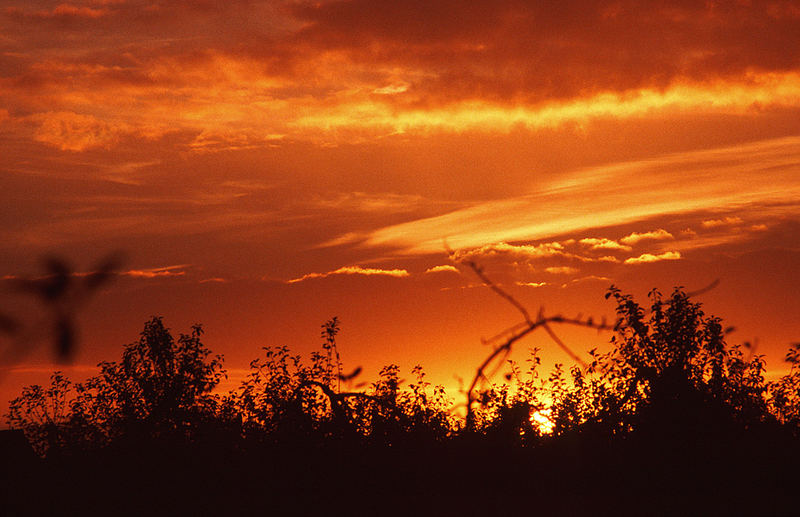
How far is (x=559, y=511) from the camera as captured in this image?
872cm

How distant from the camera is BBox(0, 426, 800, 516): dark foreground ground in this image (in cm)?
756

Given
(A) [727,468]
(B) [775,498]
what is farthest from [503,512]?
(A) [727,468]

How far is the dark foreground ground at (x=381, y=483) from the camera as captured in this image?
756 centimetres

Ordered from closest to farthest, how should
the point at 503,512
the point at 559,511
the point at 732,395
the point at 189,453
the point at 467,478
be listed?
the point at 467,478 → the point at 503,512 → the point at 559,511 → the point at 189,453 → the point at 732,395

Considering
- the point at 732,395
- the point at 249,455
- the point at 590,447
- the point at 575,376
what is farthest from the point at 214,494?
the point at 575,376

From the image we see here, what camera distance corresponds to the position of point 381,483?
25.1ft

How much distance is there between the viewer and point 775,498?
31.0 ft

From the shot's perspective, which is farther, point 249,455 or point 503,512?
point 249,455

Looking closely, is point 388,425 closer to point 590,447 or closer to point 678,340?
point 590,447

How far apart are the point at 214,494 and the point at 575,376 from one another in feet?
110

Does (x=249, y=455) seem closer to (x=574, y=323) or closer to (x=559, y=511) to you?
(x=559, y=511)

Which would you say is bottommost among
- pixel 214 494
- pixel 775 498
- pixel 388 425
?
pixel 775 498

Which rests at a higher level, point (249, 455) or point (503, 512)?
point (249, 455)

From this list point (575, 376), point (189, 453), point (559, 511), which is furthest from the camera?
point (575, 376)
